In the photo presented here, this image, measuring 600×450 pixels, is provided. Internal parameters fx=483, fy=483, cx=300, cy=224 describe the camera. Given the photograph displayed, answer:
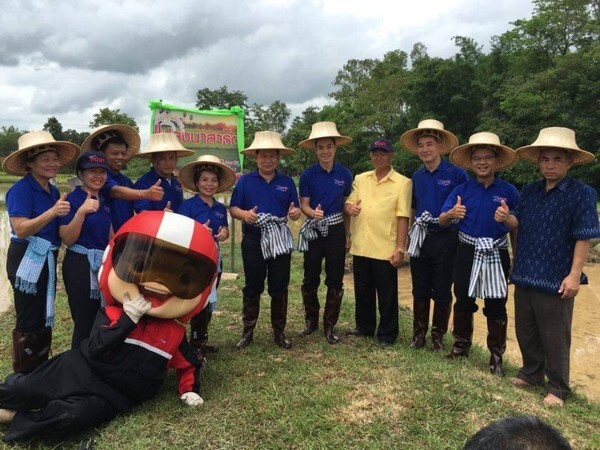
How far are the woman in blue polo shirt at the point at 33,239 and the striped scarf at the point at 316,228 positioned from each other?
2.18 meters

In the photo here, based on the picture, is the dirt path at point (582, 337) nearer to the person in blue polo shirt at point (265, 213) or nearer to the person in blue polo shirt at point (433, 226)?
the person in blue polo shirt at point (433, 226)

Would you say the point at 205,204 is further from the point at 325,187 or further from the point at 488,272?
the point at 488,272

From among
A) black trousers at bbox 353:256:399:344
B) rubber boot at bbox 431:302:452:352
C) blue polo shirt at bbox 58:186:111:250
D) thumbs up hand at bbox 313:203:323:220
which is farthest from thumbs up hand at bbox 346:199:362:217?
blue polo shirt at bbox 58:186:111:250

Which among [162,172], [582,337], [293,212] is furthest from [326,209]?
[582,337]

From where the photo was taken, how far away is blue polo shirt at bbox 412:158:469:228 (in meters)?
4.43

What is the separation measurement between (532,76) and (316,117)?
2852cm

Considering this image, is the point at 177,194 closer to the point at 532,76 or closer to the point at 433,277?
the point at 433,277

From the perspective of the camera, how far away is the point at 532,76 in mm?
25344

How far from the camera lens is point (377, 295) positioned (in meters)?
5.08

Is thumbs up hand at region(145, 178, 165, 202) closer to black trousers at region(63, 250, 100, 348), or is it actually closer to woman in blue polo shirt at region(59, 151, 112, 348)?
woman in blue polo shirt at region(59, 151, 112, 348)

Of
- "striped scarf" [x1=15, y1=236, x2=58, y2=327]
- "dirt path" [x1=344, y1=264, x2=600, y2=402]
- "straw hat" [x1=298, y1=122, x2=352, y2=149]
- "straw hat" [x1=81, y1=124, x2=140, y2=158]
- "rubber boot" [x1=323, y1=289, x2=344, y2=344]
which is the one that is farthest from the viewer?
"dirt path" [x1=344, y1=264, x2=600, y2=402]

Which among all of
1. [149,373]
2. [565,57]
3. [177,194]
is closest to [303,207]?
[177,194]

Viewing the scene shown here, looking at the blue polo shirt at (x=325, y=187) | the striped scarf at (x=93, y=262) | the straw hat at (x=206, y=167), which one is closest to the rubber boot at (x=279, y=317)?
the blue polo shirt at (x=325, y=187)

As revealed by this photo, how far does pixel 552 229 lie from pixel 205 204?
2841mm
